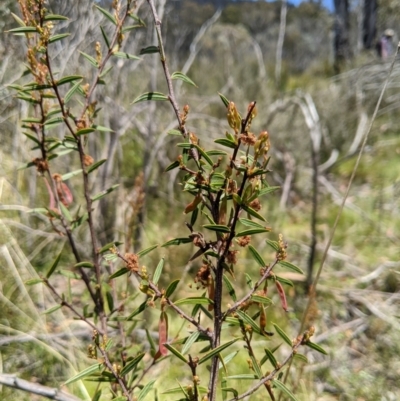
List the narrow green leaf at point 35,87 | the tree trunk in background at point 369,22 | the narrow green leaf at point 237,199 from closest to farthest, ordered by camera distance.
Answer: the narrow green leaf at point 237,199 < the narrow green leaf at point 35,87 < the tree trunk in background at point 369,22

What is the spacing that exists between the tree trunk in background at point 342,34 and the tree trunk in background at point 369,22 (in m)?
0.20

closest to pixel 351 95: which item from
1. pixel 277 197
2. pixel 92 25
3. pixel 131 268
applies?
pixel 277 197

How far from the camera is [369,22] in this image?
4496 mm

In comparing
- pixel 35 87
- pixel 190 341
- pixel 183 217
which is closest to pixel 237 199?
pixel 190 341

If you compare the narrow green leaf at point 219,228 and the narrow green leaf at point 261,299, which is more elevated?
the narrow green leaf at point 219,228

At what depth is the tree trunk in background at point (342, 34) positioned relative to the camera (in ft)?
15.7

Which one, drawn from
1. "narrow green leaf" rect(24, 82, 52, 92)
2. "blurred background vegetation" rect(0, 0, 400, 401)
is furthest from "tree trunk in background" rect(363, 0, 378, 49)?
"narrow green leaf" rect(24, 82, 52, 92)

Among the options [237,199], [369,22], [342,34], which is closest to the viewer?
[237,199]

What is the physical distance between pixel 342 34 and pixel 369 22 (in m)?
0.53

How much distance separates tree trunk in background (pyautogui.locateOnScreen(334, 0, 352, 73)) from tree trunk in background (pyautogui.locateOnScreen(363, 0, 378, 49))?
0.20m

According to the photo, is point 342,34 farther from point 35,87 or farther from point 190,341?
point 190,341

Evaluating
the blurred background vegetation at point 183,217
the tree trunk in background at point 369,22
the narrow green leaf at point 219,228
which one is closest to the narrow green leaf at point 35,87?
the blurred background vegetation at point 183,217

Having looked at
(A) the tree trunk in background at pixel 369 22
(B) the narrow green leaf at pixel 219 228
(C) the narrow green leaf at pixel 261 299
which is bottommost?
(C) the narrow green leaf at pixel 261 299

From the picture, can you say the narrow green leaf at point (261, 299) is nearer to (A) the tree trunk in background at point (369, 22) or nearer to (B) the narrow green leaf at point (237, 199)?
(B) the narrow green leaf at point (237, 199)
